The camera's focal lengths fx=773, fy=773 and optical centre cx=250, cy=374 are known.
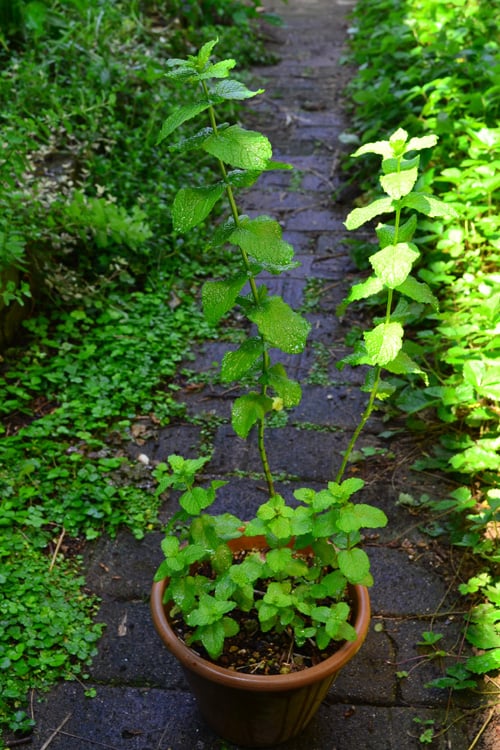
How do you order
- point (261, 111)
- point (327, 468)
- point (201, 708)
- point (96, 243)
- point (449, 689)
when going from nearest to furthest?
point (201, 708) < point (449, 689) < point (327, 468) < point (96, 243) < point (261, 111)

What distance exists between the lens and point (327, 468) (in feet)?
9.99

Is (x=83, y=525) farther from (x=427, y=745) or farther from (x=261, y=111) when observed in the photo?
(x=261, y=111)

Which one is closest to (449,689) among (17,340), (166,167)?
(17,340)

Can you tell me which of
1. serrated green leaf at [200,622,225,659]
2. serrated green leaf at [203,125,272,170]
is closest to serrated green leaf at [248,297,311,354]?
serrated green leaf at [203,125,272,170]

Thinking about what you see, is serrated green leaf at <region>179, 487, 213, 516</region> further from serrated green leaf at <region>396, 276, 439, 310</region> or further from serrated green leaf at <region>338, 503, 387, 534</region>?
serrated green leaf at <region>396, 276, 439, 310</region>

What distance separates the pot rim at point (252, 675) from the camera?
6.17ft

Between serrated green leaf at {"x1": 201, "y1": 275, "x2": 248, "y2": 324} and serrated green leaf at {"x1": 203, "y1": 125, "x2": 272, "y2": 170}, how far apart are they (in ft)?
0.95

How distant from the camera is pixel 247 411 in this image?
1.97 meters

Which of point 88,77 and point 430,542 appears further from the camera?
point 88,77

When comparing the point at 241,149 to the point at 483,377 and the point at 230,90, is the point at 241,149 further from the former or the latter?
the point at 483,377

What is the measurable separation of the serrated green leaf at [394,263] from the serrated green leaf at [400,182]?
12 cm

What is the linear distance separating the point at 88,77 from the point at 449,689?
3791 millimetres

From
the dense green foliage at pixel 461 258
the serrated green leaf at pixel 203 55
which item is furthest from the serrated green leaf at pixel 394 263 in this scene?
the dense green foliage at pixel 461 258

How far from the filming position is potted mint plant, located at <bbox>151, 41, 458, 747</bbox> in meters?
1.73
